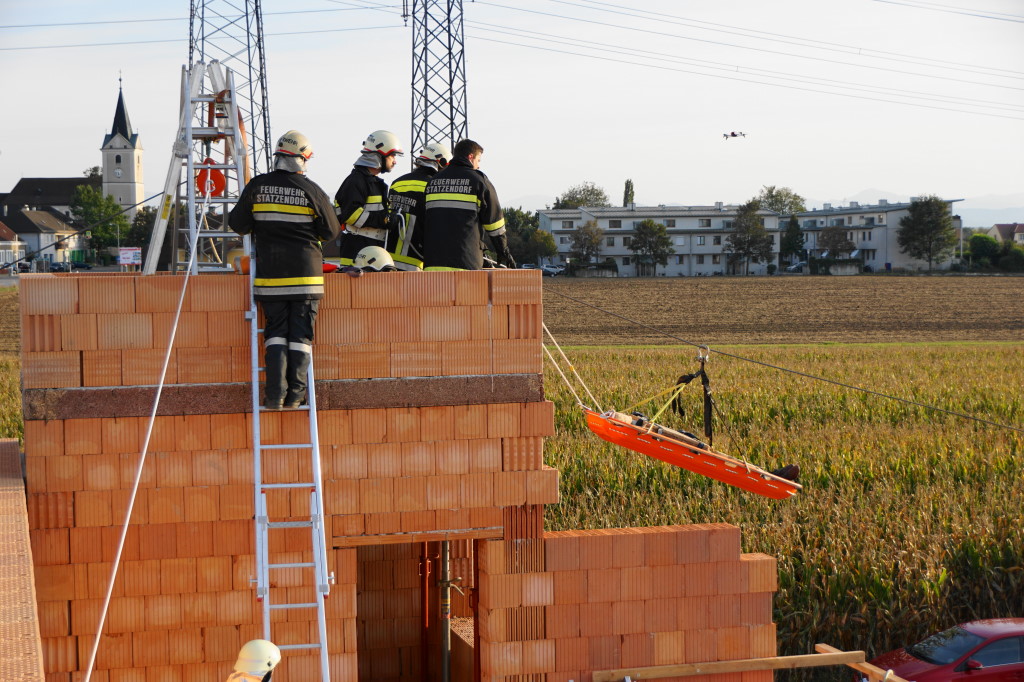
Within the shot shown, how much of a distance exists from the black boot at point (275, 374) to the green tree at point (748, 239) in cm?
9639

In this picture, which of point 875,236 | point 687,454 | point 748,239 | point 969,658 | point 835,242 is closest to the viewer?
point 687,454

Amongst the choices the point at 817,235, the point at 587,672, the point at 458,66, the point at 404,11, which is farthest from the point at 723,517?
the point at 817,235

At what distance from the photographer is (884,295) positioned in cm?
6612

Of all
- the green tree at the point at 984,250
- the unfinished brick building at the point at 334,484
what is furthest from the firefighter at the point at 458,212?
the green tree at the point at 984,250

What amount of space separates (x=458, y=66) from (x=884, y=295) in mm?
39396

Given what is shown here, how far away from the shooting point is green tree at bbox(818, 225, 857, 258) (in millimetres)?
106688

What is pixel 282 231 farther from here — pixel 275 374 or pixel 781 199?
pixel 781 199

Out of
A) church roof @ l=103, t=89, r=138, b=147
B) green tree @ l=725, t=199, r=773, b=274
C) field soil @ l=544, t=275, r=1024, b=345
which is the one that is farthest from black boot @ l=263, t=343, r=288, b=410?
church roof @ l=103, t=89, r=138, b=147

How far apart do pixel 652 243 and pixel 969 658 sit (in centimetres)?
8993

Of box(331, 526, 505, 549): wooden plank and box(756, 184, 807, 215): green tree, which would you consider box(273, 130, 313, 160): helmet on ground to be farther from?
box(756, 184, 807, 215): green tree

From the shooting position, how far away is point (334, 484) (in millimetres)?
8227

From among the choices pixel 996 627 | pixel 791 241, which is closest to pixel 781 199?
pixel 791 241

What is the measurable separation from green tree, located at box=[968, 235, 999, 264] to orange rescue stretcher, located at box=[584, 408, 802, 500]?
297ft

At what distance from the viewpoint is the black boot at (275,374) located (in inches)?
302
